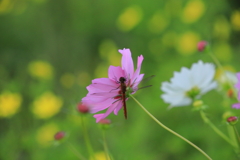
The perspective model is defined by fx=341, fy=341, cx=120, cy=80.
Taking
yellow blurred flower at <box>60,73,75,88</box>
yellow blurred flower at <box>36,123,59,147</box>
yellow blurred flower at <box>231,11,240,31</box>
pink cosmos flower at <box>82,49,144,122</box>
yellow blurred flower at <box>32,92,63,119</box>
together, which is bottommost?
pink cosmos flower at <box>82,49,144,122</box>

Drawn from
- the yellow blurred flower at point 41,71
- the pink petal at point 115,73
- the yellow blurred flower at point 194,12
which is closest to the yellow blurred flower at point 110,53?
the yellow blurred flower at point 41,71

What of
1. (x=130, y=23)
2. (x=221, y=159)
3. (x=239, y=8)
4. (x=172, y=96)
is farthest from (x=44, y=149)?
(x=239, y=8)

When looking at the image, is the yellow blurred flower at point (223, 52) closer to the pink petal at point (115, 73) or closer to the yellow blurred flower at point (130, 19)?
the yellow blurred flower at point (130, 19)

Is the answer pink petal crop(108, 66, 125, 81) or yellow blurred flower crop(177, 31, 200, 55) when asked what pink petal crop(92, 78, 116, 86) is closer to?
pink petal crop(108, 66, 125, 81)

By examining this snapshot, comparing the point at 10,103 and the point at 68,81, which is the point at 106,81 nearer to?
the point at 10,103

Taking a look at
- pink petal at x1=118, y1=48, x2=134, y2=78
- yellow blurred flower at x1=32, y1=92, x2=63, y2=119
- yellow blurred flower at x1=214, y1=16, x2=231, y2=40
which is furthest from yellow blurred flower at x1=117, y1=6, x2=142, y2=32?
pink petal at x1=118, y1=48, x2=134, y2=78

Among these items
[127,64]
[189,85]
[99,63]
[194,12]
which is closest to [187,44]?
[194,12]
